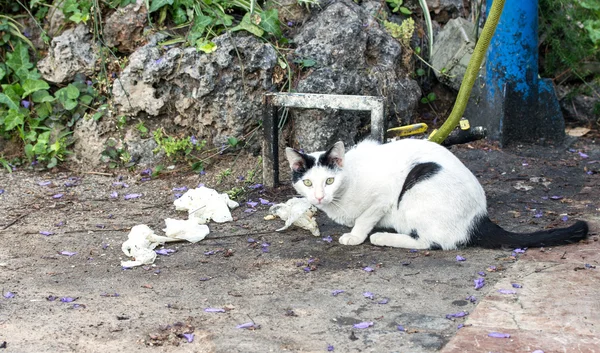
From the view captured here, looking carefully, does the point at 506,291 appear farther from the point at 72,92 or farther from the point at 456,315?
the point at 72,92

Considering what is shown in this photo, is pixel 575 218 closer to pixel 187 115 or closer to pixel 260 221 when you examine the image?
pixel 260 221

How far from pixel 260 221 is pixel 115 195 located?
1.27 meters

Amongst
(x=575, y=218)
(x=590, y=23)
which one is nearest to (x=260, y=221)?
(x=575, y=218)

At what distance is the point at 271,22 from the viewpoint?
20.8ft

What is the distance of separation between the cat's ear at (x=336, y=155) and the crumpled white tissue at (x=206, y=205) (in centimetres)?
98

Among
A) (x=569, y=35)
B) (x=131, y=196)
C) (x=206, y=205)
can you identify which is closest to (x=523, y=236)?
(x=206, y=205)

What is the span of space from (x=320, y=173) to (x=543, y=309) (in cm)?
150

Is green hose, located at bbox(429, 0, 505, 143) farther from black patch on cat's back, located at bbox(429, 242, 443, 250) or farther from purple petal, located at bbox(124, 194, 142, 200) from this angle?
purple petal, located at bbox(124, 194, 142, 200)

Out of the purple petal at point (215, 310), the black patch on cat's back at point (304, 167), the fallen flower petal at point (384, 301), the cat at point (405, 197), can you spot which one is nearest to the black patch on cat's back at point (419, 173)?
the cat at point (405, 197)

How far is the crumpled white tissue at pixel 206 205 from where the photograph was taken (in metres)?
5.13

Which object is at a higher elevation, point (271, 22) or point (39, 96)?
point (271, 22)

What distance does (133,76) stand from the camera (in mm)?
6336

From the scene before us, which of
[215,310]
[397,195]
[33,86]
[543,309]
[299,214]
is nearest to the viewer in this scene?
[543,309]

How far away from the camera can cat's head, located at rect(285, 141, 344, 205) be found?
14.6 ft
